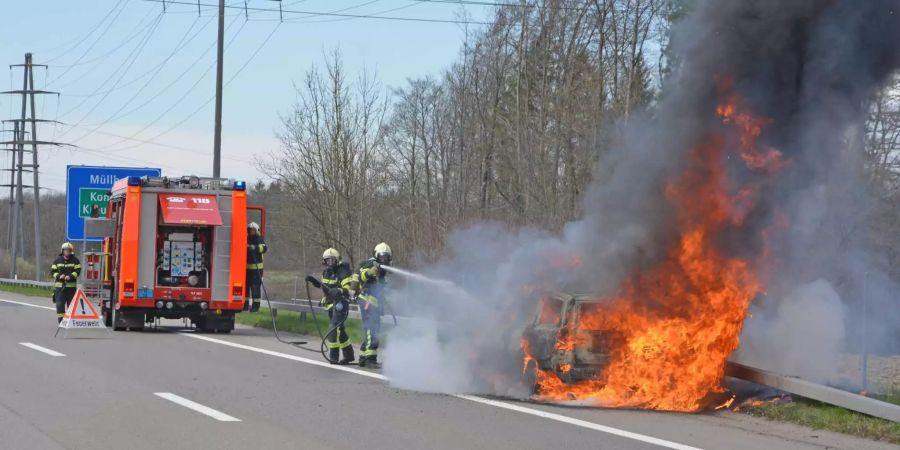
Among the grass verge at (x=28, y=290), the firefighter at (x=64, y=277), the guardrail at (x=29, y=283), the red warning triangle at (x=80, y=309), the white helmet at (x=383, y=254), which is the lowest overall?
the grass verge at (x=28, y=290)

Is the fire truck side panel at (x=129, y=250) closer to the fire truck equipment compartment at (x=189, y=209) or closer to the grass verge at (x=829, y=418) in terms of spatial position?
the fire truck equipment compartment at (x=189, y=209)

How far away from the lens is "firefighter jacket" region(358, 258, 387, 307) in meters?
15.0

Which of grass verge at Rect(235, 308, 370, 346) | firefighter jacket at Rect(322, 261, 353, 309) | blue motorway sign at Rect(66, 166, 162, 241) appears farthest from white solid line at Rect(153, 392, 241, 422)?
blue motorway sign at Rect(66, 166, 162, 241)

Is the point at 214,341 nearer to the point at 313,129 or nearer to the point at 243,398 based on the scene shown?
the point at 243,398

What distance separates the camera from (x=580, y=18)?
35125 mm

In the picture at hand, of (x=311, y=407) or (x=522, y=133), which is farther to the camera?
(x=522, y=133)

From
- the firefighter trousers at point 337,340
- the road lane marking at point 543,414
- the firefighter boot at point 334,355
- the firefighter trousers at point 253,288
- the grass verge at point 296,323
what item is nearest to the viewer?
the road lane marking at point 543,414

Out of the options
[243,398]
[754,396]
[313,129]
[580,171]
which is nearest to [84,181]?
[313,129]

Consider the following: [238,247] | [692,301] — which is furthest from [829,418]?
[238,247]

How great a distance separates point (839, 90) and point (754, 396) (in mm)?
3437

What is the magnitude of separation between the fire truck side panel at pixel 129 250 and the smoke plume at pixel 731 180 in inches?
351

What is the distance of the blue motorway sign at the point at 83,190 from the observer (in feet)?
102

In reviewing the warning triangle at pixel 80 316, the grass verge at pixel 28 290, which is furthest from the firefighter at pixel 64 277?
the grass verge at pixel 28 290

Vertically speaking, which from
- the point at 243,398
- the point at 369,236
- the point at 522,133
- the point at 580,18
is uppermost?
the point at 580,18
